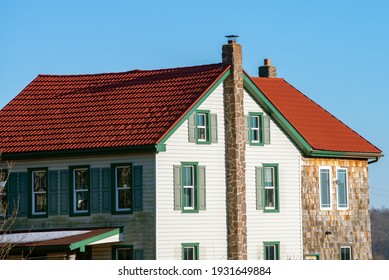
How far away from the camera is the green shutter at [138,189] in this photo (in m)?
46.1

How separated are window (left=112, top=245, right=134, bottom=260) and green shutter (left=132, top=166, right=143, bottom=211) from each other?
5.14ft

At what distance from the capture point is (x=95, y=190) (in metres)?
47.3

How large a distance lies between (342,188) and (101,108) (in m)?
11.9

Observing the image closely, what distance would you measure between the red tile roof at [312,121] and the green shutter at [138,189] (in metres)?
9.34

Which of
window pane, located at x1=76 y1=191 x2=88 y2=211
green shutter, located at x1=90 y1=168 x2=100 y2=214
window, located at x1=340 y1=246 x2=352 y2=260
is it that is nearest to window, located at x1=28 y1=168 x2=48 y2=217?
window pane, located at x1=76 y1=191 x2=88 y2=211

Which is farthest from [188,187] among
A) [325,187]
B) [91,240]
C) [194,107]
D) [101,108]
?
[325,187]

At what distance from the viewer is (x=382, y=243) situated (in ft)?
470

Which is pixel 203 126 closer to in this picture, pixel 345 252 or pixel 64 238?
pixel 64 238

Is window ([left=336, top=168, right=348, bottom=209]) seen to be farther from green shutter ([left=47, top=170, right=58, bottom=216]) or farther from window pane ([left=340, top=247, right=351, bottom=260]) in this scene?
green shutter ([left=47, top=170, right=58, bottom=216])

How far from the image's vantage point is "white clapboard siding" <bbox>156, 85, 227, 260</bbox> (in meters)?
45.8

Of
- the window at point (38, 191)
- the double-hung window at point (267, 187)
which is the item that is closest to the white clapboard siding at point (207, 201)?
the double-hung window at point (267, 187)

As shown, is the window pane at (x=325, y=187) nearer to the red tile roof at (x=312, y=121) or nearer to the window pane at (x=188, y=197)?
the red tile roof at (x=312, y=121)
